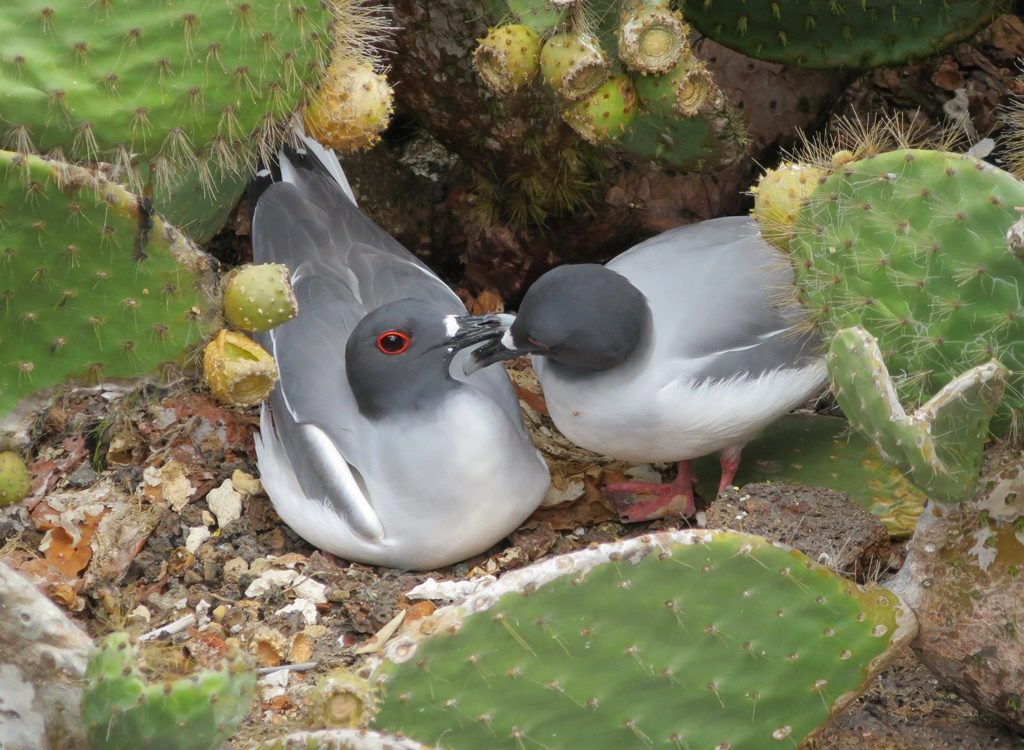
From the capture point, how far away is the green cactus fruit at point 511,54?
2.93m

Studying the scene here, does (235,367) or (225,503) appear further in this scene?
(225,503)

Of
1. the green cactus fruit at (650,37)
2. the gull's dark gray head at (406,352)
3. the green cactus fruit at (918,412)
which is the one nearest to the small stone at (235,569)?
the gull's dark gray head at (406,352)

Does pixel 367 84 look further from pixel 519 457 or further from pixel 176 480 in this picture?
pixel 176 480

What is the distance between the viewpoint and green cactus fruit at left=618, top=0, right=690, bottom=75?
286cm

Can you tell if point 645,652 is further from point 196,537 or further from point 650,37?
point 196,537

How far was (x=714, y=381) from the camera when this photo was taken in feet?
10.2

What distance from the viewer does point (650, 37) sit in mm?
2879

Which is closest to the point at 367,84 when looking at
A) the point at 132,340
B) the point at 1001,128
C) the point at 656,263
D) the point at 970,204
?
the point at 132,340

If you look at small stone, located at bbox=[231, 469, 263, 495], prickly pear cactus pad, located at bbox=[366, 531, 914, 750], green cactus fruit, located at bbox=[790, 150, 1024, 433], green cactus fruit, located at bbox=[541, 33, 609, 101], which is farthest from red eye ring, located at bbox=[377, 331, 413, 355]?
prickly pear cactus pad, located at bbox=[366, 531, 914, 750]

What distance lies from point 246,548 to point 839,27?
2.15 m

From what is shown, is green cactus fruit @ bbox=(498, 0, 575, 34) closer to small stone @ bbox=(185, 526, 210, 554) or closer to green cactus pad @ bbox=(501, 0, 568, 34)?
green cactus pad @ bbox=(501, 0, 568, 34)

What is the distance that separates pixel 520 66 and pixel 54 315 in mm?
1203

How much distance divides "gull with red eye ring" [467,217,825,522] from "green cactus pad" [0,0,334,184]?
2.71 ft

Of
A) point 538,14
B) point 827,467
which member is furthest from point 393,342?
point 827,467
